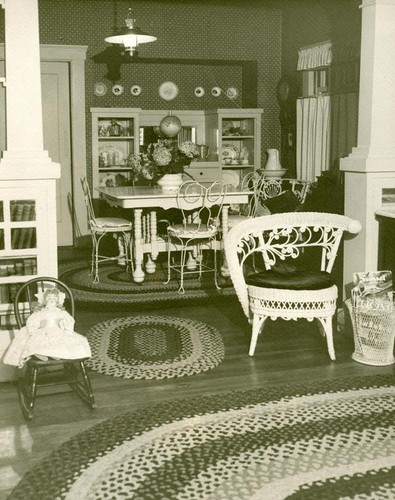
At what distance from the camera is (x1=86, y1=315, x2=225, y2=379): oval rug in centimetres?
416

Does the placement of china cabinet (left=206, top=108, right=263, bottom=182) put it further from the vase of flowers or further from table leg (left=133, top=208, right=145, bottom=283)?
table leg (left=133, top=208, right=145, bottom=283)

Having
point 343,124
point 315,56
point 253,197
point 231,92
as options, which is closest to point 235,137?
point 231,92

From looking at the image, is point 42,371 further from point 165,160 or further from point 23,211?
point 165,160

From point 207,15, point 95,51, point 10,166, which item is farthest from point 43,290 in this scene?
point 207,15

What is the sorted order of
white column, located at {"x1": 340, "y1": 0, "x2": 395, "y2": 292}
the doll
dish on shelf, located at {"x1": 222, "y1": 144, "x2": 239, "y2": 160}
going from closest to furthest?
the doll < white column, located at {"x1": 340, "y1": 0, "x2": 395, "y2": 292} < dish on shelf, located at {"x1": 222, "y1": 144, "x2": 239, "y2": 160}

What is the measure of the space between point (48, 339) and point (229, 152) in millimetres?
6798

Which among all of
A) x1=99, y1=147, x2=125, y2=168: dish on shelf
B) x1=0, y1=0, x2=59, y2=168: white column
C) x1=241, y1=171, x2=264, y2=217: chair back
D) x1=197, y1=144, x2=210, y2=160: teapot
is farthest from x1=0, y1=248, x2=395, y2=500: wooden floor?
x1=197, y1=144, x2=210, y2=160: teapot

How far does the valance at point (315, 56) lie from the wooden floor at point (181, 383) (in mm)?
4422

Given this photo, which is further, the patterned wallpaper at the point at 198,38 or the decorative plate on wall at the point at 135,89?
the decorative plate on wall at the point at 135,89

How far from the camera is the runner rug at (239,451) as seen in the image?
8.87 feet

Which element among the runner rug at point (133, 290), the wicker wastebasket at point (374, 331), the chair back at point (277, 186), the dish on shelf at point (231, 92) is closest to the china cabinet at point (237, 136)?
the dish on shelf at point (231, 92)

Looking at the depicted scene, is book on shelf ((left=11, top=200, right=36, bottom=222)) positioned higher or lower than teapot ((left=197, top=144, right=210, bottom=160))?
lower

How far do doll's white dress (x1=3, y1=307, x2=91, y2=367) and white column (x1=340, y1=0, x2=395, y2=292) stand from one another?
7.02 feet

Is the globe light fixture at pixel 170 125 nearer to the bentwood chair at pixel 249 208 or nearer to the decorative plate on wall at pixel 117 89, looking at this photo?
the decorative plate on wall at pixel 117 89
